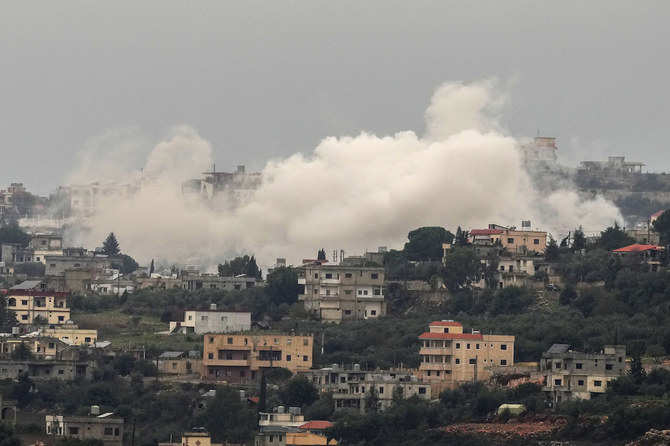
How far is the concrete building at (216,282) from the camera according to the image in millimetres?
126562

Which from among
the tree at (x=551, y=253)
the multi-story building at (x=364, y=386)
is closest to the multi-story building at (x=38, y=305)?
the multi-story building at (x=364, y=386)

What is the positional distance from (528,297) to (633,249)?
5990mm

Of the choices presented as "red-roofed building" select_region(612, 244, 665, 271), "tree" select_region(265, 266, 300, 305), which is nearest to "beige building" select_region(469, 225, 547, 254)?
"red-roofed building" select_region(612, 244, 665, 271)

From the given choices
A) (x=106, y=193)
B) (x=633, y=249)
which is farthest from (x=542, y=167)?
(x=633, y=249)

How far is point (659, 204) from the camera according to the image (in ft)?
527

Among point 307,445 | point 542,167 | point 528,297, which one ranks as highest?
point 542,167

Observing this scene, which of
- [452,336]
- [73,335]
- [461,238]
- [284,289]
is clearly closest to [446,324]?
[452,336]

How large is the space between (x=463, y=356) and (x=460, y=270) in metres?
14.9

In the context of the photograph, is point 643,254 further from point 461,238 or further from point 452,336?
point 452,336

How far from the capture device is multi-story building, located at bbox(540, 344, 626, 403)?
319 ft

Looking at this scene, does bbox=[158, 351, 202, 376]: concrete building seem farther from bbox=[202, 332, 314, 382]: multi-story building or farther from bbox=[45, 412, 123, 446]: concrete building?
bbox=[45, 412, 123, 446]: concrete building

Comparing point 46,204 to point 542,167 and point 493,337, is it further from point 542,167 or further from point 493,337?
point 493,337

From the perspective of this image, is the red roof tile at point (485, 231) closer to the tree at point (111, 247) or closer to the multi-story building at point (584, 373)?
the tree at point (111, 247)

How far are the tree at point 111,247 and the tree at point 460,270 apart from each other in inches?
1256
